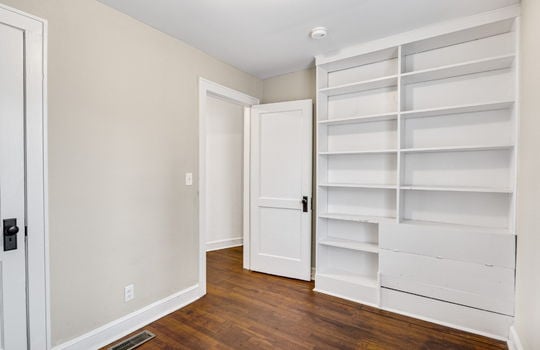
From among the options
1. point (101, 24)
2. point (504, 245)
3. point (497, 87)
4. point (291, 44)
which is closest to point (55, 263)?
point (101, 24)

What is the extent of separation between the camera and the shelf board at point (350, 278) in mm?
2702

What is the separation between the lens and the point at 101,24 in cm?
200

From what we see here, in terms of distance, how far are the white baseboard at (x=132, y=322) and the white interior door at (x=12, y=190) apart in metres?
0.34

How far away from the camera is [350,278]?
2.83 m

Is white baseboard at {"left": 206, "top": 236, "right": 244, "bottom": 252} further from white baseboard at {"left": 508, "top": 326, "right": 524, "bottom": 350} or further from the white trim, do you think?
white baseboard at {"left": 508, "top": 326, "right": 524, "bottom": 350}

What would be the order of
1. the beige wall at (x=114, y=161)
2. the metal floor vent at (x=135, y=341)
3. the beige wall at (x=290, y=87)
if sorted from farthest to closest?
the beige wall at (x=290, y=87)
the metal floor vent at (x=135, y=341)
the beige wall at (x=114, y=161)

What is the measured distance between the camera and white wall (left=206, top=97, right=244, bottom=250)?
15.1ft

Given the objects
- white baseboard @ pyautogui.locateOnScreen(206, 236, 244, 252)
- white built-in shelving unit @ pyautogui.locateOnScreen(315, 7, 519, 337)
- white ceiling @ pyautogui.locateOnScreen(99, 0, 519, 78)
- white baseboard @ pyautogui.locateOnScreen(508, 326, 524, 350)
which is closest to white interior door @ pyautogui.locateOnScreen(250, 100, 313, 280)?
white built-in shelving unit @ pyautogui.locateOnScreen(315, 7, 519, 337)

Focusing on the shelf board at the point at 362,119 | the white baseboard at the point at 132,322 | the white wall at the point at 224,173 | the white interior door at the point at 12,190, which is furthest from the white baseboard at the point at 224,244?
the white interior door at the point at 12,190

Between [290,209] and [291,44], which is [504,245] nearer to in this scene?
[290,209]

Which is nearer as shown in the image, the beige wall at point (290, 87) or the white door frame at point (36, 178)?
the white door frame at point (36, 178)

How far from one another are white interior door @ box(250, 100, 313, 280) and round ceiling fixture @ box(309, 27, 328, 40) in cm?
79

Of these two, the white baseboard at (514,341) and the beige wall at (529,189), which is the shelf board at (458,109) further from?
the white baseboard at (514,341)

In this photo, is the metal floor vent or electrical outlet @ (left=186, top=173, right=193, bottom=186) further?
electrical outlet @ (left=186, top=173, right=193, bottom=186)
